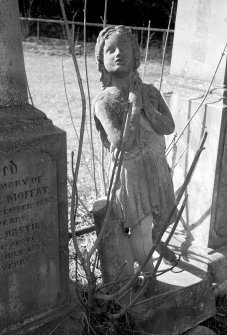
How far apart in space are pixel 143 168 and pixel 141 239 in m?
0.49

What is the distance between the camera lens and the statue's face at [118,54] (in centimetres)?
248

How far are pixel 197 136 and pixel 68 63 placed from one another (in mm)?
11531

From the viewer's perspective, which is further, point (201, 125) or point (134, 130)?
point (201, 125)

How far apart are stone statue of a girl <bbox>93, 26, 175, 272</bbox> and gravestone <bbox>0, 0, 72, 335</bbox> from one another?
0.40 meters

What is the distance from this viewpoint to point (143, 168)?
8.77ft

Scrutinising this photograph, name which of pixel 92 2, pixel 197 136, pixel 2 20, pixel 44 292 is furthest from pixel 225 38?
pixel 92 2

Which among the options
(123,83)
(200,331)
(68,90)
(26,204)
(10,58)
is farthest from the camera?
(68,90)

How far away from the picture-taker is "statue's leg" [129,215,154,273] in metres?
2.80

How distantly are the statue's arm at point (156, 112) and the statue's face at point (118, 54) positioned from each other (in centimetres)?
22

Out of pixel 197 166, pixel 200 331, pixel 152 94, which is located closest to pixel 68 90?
pixel 197 166

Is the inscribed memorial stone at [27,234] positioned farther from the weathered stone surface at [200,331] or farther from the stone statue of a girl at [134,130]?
the weathered stone surface at [200,331]

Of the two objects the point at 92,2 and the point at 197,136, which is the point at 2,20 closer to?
the point at 197,136

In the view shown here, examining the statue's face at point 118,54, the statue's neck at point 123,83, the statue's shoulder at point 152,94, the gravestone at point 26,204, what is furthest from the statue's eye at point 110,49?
the gravestone at point 26,204

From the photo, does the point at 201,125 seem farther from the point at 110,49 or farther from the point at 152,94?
the point at 110,49
